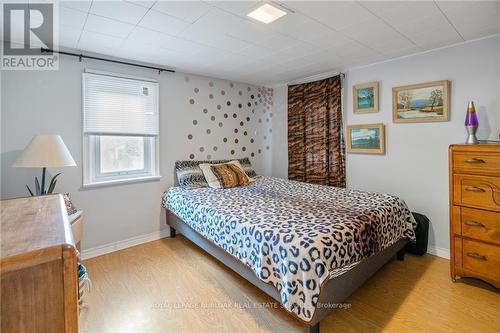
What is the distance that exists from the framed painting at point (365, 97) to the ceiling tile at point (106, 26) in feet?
8.88

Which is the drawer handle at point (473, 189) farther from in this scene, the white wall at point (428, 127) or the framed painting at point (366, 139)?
the framed painting at point (366, 139)

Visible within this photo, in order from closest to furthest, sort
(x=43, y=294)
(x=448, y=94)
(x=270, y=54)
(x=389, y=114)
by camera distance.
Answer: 1. (x=43, y=294)
2. (x=448, y=94)
3. (x=270, y=54)
4. (x=389, y=114)

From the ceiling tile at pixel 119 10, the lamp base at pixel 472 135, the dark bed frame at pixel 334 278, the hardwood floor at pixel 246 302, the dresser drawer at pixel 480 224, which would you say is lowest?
the hardwood floor at pixel 246 302

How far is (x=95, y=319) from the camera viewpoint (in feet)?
6.08

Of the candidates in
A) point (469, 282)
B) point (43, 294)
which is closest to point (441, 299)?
point (469, 282)

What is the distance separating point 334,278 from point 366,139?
86.6 inches

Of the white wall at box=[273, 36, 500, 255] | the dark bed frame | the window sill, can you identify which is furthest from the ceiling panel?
the dark bed frame

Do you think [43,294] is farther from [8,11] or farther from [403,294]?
[403,294]

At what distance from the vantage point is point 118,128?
9.93ft

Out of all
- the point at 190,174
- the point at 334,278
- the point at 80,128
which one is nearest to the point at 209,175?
the point at 190,174

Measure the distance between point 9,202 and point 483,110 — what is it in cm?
367

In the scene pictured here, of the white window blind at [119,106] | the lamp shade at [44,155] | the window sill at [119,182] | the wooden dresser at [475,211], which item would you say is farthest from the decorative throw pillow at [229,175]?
the wooden dresser at [475,211]

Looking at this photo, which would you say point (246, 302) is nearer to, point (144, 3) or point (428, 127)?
point (144, 3)

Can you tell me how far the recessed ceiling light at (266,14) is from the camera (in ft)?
6.14
